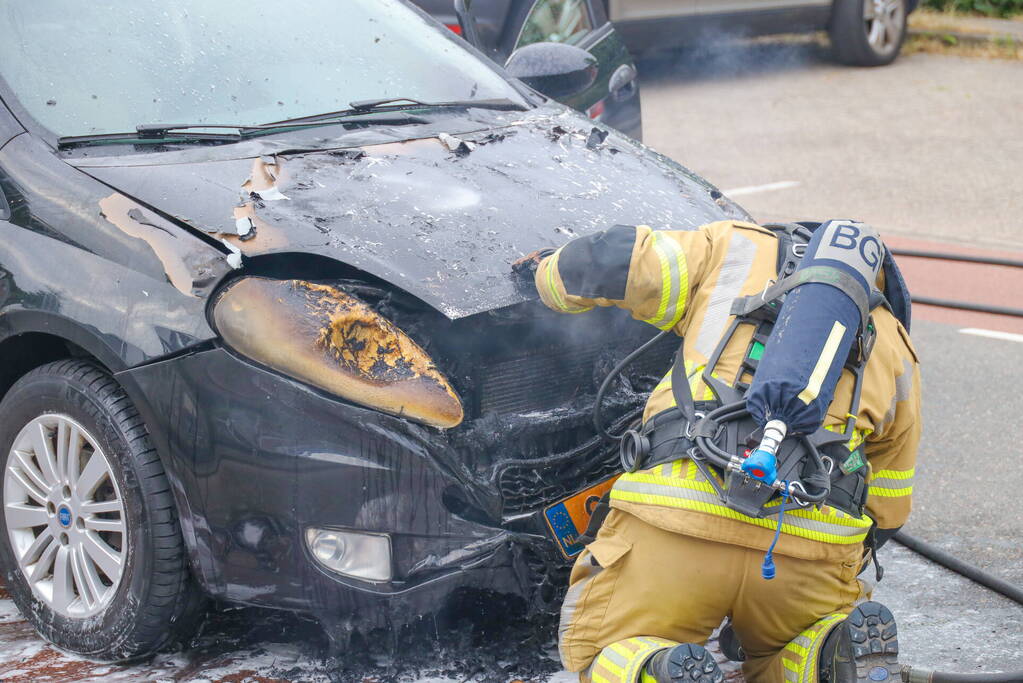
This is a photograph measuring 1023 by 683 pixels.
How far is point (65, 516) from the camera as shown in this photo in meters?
3.21

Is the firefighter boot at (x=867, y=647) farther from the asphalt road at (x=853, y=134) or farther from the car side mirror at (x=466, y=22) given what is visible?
the asphalt road at (x=853, y=134)

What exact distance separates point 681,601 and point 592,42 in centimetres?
354

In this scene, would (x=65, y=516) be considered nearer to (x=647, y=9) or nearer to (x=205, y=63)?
(x=205, y=63)

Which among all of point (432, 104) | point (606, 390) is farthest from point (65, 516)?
point (432, 104)

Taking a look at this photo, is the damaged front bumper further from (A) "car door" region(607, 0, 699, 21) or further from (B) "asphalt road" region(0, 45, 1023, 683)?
(A) "car door" region(607, 0, 699, 21)

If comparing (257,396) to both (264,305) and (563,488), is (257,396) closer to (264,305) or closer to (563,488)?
(264,305)

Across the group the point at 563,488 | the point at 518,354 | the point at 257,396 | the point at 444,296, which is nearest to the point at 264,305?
the point at 257,396

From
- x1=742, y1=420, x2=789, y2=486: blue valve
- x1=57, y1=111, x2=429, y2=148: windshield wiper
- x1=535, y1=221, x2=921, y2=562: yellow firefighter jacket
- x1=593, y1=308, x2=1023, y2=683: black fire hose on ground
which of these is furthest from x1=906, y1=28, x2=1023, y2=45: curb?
x1=742, y1=420, x2=789, y2=486: blue valve

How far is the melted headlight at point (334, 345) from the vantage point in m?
2.84

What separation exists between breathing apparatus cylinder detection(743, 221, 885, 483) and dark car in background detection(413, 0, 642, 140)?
2.80 m

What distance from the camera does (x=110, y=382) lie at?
10.1 ft

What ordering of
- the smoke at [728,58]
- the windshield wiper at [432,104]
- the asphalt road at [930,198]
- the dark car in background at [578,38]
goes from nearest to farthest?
the asphalt road at [930,198], the windshield wiper at [432,104], the dark car in background at [578,38], the smoke at [728,58]

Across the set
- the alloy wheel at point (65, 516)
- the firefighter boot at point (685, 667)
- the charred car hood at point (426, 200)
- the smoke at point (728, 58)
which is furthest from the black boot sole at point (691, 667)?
the smoke at point (728, 58)

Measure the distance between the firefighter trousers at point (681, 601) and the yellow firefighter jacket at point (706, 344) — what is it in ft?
0.15
